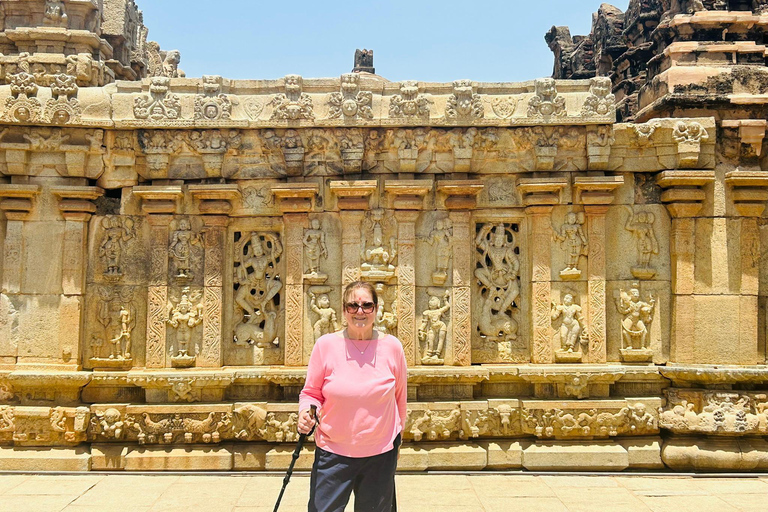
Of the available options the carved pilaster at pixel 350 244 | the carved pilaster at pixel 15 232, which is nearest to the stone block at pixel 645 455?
the carved pilaster at pixel 350 244

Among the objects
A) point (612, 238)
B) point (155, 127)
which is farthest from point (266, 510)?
point (612, 238)

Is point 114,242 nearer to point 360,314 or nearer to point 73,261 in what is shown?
point 73,261

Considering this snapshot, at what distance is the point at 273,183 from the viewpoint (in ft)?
24.7

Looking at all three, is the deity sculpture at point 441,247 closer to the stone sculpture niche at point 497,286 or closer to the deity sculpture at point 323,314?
the stone sculpture niche at point 497,286

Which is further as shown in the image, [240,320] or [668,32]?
[668,32]

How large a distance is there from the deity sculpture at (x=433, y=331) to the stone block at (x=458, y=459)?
1.05m

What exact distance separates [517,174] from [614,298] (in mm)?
1917

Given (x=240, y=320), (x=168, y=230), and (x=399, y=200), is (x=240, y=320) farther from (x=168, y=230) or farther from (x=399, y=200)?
(x=399, y=200)

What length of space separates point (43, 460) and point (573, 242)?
668cm

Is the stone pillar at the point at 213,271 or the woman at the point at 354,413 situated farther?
the stone pillar at the point at 213,271

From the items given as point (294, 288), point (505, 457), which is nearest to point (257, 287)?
point (294, 288)

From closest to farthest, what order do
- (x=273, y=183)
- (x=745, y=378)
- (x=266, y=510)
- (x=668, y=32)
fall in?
(x=266, y=510)
(x=745, y=378)
(x=273, y=183)
(x=668, y=32)

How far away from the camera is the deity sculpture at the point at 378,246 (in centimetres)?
734

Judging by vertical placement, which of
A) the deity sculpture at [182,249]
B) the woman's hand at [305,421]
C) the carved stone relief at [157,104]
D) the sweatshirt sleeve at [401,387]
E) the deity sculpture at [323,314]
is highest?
the carved stone relief at [157,104]
